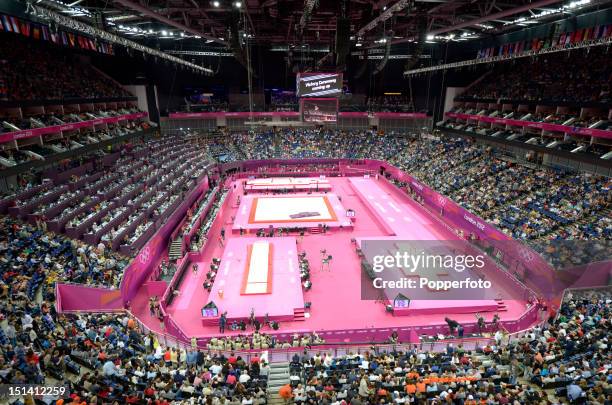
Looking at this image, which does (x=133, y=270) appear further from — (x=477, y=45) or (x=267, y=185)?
(x=477, y=45)

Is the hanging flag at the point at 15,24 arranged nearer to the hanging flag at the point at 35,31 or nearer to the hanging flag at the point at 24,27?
the hanging flag at the point at 24,27

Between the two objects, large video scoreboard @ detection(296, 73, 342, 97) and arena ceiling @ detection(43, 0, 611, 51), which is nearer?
arena ceiling @ detection(43, 0, 611, 51)

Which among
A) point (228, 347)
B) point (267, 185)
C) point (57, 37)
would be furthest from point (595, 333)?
point (57, 37)

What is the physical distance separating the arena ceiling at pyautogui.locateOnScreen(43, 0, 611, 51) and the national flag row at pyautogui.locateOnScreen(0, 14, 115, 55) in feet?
10.3

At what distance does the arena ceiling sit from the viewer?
65.2 ft

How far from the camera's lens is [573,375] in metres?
11.0

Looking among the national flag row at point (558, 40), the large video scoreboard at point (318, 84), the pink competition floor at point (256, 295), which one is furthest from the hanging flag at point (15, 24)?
the national flag row at point (558, 40)

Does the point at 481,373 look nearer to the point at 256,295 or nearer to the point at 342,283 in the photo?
the point at 342,283

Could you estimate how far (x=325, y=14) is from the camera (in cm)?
2808

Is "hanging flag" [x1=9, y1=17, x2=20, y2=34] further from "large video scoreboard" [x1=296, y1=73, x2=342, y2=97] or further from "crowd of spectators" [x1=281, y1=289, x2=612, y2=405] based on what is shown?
"crowd of spectators" [x1=281, y1=289, x2=612, y2=405]

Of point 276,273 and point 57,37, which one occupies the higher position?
point 57,37

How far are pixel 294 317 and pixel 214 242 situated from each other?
11554 millimetres

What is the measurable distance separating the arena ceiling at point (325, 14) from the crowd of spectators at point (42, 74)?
619 centimetres

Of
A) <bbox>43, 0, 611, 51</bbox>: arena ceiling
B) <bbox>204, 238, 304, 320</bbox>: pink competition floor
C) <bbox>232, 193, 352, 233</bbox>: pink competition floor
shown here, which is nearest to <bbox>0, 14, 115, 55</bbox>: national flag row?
<bbox>43, 0, 611, 51</bbox>: arena ceiling
